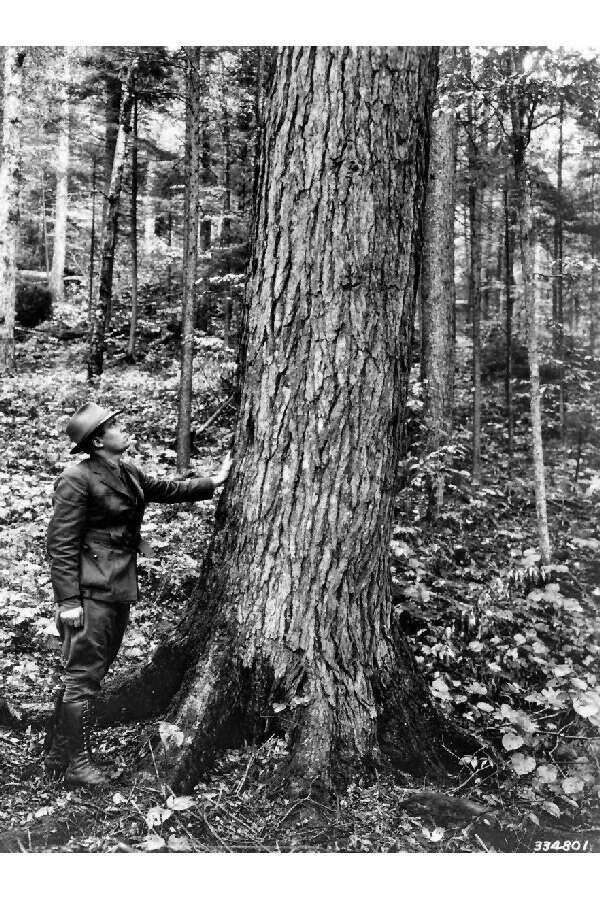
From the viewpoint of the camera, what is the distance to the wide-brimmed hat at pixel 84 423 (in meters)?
3.34

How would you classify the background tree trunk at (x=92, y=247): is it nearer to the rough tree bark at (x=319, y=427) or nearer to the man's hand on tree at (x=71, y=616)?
the man's hand on tree at (x=71, y=616)

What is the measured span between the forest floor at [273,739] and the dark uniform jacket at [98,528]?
2.23ft

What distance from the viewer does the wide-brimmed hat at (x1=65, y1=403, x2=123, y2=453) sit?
131 inches

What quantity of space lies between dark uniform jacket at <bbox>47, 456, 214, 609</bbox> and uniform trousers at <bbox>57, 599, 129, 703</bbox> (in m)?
0.10

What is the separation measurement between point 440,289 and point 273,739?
6631 mm

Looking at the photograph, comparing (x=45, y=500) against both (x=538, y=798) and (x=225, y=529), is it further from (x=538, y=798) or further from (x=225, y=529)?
(x=538, y=798)

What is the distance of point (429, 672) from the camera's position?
13.1 ft

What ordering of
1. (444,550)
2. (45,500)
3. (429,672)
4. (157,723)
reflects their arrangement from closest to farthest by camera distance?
(157,723), (429,672), (45,500), (444,550)

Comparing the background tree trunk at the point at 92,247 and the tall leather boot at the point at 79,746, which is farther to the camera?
the background tree trunk at the point at 92,247

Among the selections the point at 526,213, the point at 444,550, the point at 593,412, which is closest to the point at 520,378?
the point at 593,412

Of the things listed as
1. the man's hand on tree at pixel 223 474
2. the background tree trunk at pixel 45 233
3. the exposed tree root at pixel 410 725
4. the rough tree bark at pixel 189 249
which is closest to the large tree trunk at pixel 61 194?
the background tree trunk at pixel 45 233

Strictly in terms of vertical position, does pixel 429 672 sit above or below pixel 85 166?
below

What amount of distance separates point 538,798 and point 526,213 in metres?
5.24

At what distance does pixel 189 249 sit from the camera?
7035 mm
